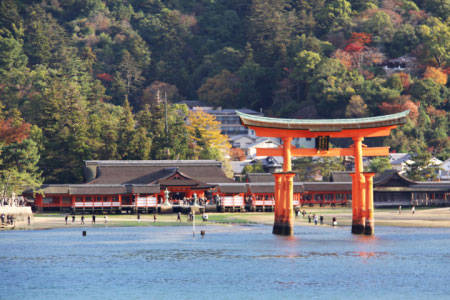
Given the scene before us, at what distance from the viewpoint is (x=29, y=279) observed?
5316 cm

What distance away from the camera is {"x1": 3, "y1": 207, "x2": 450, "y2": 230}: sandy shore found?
285ft

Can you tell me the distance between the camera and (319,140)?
2746 inches

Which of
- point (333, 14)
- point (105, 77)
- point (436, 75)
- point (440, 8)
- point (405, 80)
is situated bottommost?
point (405, 80)

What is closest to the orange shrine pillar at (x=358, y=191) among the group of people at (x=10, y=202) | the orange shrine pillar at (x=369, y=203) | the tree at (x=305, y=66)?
the orange shrine pillar at (x=369, y=203)

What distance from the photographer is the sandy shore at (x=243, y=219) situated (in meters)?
86.8

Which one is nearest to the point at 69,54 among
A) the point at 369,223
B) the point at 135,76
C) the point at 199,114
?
the point at 135,76

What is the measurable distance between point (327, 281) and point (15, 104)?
10768 cm

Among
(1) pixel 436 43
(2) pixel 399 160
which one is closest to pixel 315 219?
(2) pixel 399 160

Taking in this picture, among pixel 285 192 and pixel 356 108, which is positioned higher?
pixel 356 108

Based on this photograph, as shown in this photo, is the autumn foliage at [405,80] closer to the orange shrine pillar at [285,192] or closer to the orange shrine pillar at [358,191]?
the orange shrine pillar at [358,191]

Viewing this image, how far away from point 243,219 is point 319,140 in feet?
83.4

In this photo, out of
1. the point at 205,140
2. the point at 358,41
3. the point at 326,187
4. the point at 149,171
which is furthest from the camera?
the point at 358,41

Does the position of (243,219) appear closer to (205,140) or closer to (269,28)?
(205,140)

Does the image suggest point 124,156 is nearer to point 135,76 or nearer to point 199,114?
point 199,114
